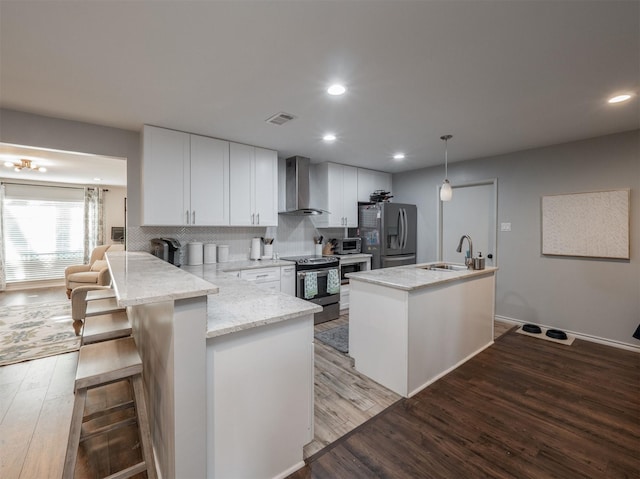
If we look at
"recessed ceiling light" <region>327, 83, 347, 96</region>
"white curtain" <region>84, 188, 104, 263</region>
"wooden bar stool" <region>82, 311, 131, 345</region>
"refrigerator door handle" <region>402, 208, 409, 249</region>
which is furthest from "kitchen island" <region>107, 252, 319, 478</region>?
"white curtain" <region>84, 188, 104, 263</region>

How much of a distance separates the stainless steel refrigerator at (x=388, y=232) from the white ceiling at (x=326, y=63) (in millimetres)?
1817

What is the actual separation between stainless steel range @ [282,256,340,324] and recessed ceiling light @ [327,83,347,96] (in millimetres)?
2194

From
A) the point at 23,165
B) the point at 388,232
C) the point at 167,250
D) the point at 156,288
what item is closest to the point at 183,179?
the point at 167,250

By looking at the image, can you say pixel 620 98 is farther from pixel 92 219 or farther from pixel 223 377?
pixel 92 219

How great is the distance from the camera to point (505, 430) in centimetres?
188

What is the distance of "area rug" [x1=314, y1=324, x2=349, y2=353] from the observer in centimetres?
315

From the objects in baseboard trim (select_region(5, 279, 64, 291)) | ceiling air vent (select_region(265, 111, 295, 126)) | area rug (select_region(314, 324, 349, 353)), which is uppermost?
ceiling air vent (select_region(265, 111, 295, 126))

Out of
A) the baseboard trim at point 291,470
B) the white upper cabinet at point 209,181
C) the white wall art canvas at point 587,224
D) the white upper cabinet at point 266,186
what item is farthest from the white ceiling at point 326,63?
the baseboard trim at point 291,470

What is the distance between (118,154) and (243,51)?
224 cm

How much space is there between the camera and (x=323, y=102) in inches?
94.3

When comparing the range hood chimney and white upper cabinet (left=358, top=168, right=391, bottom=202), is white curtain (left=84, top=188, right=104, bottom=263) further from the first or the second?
white upper cabinet (left=358, top=168, right=391, bottom=202)

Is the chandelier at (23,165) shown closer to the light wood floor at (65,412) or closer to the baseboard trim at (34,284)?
the baseboard trim at (34,284)

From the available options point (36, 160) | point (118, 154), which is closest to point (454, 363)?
point (118, 154)

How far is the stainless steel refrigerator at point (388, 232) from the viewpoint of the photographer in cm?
465
